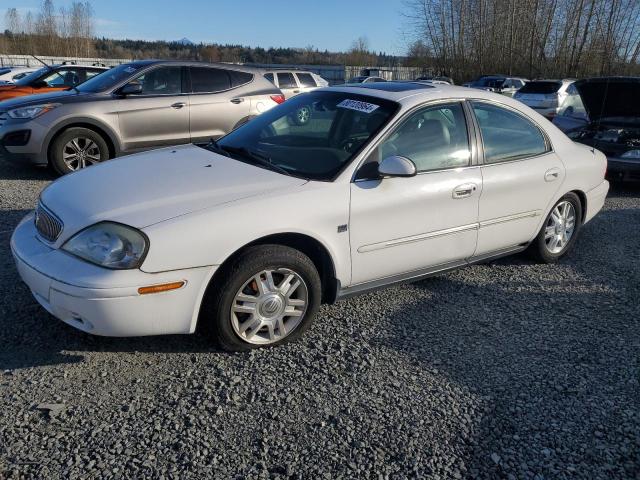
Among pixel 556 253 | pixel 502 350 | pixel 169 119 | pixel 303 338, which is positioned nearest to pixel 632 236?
pixel 556 253

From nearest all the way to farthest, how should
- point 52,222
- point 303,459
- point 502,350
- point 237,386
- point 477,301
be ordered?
point 303,459 < point 237,386 < point 52,222 < point 502,350 < point 477,301

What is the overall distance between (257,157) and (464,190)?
4.89 feet

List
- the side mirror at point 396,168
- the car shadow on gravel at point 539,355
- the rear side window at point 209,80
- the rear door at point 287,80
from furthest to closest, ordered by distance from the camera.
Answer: the rear door at point 287,80
the rear side window at point 209,80
the side mirror at point 396,168
the car shadow on gravel at point 539,355

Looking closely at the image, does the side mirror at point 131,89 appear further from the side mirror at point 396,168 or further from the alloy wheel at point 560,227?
the alloy wheel at point 560,227

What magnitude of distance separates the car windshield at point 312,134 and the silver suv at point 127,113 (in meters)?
3.69

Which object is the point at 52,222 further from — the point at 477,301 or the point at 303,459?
the point at 477,301

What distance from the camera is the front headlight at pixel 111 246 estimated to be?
2.87 m

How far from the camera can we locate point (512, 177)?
14.1 feet

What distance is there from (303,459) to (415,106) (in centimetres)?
250

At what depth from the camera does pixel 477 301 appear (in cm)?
422

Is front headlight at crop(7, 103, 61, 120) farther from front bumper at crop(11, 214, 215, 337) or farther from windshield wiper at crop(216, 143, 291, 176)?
front bumper at crop(11, 214, 215, 337)

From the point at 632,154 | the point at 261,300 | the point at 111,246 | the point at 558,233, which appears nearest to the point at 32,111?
the point at 111,246

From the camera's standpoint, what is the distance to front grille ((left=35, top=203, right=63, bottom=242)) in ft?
10.3

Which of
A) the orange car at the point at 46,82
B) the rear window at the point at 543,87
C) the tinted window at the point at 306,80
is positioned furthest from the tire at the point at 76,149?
the rear window at the point at 543,87
